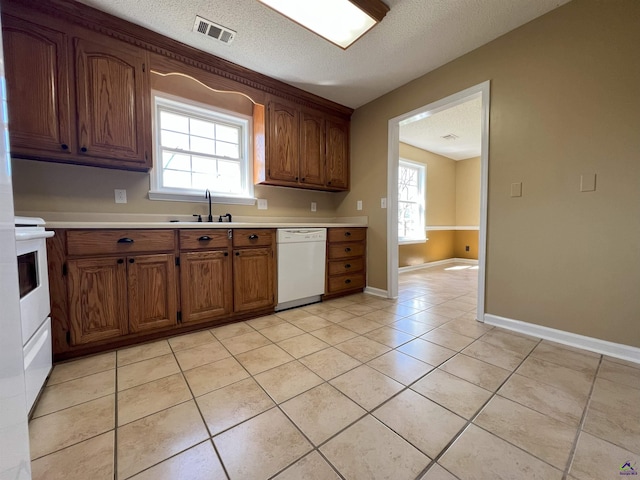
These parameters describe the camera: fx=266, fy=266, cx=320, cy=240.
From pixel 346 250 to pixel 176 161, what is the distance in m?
2.03

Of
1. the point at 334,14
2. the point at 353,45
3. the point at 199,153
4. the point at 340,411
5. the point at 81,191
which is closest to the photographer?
the point at 340,411

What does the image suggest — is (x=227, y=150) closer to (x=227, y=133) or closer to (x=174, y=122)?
(x=227, y=133)

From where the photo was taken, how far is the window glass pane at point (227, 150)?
2.89 m

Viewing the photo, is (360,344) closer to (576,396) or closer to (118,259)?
(576,396)

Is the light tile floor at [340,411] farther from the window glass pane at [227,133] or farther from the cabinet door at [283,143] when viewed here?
the window glass pane at [227,133]

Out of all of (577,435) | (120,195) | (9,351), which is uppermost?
(120,195)

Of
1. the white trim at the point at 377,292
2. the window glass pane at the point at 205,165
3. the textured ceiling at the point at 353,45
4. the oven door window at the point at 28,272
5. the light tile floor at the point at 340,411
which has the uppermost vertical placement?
the textured ceiling at the point at 353,45

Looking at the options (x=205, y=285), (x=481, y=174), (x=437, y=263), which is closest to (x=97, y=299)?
(x=205, y=285)

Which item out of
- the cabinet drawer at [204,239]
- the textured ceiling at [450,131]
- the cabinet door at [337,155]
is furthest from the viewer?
the textured ceiling at [450,131]

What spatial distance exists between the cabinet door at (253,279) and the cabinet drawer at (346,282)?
2.54ft

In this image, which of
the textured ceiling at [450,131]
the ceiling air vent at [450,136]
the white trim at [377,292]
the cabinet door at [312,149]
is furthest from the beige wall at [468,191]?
the cabinet door at [312,149]

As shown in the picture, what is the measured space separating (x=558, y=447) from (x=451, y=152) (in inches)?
218

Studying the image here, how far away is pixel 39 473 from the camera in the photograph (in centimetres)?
92

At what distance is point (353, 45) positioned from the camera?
2.24m
